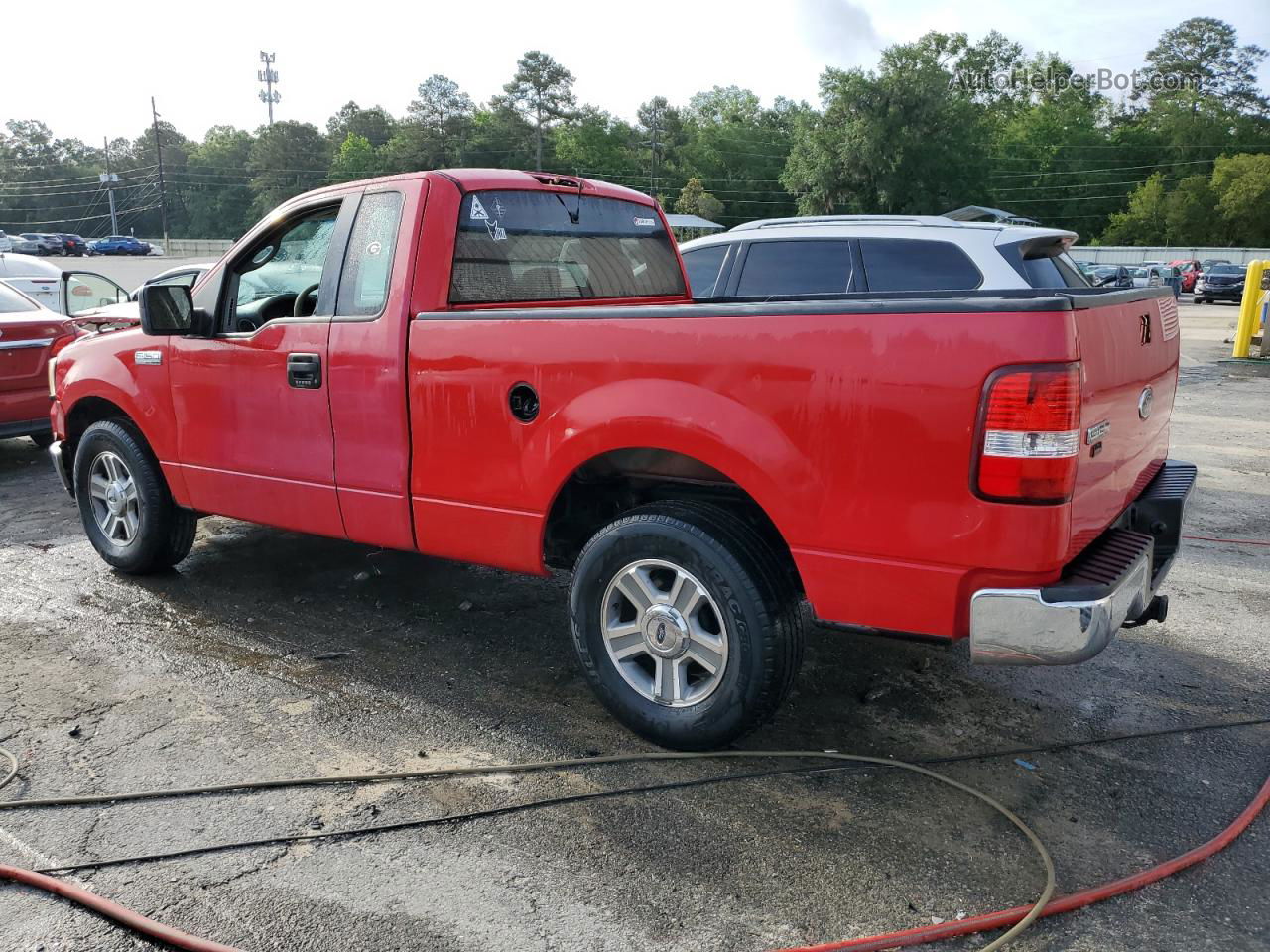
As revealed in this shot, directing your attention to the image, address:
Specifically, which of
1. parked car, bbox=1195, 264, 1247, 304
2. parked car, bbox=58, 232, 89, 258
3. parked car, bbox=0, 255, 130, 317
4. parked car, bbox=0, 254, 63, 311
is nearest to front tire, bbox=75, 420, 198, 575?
parked car, bbox=0, 255, 130, 317

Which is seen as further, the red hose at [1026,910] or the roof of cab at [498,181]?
the roof of cab at [498,181]

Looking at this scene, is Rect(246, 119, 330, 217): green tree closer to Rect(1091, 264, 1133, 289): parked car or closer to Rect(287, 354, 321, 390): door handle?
Rect(1091, 264, 1133, 289): parked car

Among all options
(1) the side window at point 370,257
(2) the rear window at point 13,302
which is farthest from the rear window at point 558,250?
(2) the rear window at point 13,302

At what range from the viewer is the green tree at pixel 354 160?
350 ft

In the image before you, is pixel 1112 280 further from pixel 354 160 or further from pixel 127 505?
pixel 354 160

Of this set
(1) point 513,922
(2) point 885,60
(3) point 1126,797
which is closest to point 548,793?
(1) point 513,922

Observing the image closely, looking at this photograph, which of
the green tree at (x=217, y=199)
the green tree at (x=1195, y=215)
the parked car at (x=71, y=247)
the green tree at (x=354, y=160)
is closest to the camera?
the parked car at (x=71, y=247)

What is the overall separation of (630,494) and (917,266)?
3.77 meters

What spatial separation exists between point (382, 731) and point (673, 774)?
109 cm

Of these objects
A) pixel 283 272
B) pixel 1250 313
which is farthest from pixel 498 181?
pixel 1250 313

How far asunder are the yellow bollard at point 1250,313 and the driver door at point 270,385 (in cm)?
1745

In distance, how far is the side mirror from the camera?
4.71 meters

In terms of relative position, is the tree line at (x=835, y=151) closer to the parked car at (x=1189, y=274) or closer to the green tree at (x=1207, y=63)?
the green tree at (x=1207, y=63)

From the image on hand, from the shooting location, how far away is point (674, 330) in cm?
323
